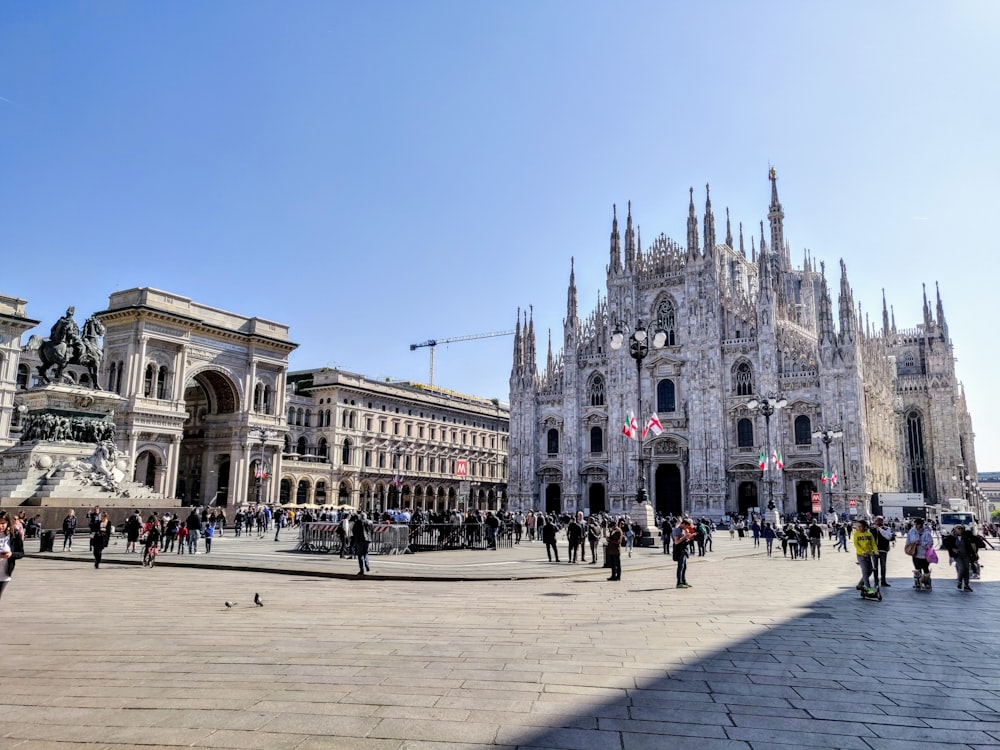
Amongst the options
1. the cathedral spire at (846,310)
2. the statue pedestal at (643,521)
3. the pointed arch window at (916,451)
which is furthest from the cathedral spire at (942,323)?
the statue pedestal at (643,521)

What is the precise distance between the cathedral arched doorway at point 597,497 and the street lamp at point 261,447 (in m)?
25.6

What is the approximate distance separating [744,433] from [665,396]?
678 centimetres

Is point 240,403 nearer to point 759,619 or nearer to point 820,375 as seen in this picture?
point 820,375

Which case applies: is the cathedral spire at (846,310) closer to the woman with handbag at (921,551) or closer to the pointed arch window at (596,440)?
the pointed arch window at (596,440)

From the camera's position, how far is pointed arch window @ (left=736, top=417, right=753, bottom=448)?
52.6 meters

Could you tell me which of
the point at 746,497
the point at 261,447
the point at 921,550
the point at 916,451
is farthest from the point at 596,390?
the point at 916,451

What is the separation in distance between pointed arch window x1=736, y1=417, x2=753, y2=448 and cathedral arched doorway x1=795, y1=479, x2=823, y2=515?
4.43 metres

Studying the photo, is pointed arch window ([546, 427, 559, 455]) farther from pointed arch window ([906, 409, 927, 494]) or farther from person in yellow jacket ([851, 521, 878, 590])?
person in yellow jacket ([851, 521, 878, 590])

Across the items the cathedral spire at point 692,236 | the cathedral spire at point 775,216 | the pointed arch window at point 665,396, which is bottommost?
the pointed arch window at point 665,396

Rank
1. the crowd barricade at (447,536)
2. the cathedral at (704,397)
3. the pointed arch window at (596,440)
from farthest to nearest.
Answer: the pointed arch window at (596,440) < the cathedral at (704,397) < the crowd barricade at (447,536)

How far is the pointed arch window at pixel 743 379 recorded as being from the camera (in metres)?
53.4

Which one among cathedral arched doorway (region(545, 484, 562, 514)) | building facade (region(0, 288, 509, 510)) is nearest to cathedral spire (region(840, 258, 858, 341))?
cathedral arched doorway (region(545, 484, 562, 514))

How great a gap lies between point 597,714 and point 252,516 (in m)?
36.7

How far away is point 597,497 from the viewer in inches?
2315
